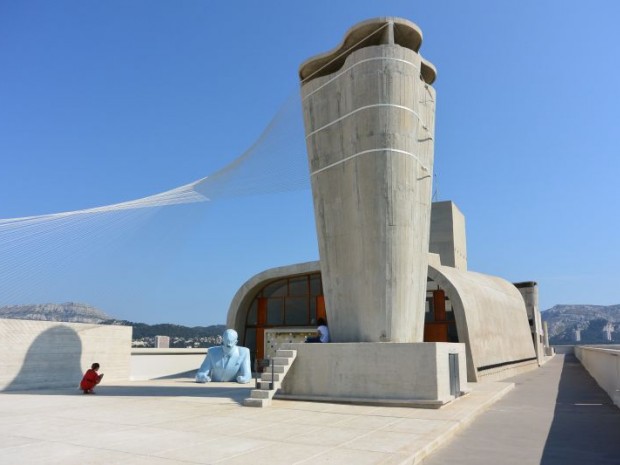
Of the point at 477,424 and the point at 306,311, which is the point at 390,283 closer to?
the point at 477,424

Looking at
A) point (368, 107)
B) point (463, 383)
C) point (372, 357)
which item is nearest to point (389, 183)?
point (368, 107)

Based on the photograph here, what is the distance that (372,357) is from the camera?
11219mm

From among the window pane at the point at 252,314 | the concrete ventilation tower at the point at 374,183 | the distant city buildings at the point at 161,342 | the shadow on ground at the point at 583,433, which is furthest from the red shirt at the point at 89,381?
the distant city buildings at the point at 161,342

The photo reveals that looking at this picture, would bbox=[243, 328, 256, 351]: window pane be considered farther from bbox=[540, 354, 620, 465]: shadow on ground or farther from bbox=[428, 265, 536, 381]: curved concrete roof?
bbox=[540, 354, 620, 465]: shadow on ground

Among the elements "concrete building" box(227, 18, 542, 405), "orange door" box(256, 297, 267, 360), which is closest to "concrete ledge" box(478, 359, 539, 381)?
"concrete building" box(227, 18, 542, 405)

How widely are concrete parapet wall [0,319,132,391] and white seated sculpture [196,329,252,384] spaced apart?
3666mm

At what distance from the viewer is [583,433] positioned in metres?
8.41

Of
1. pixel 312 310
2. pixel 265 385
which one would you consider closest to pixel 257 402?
pixel 265 385

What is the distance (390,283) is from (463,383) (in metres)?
3.49

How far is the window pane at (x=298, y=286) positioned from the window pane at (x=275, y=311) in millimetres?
774

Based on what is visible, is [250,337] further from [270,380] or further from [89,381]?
[270,380]

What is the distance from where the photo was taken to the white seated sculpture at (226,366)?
1886 centimetres

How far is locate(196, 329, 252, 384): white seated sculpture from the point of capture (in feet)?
61.9

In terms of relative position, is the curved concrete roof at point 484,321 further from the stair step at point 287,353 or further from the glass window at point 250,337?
the glass window at point 250,337
